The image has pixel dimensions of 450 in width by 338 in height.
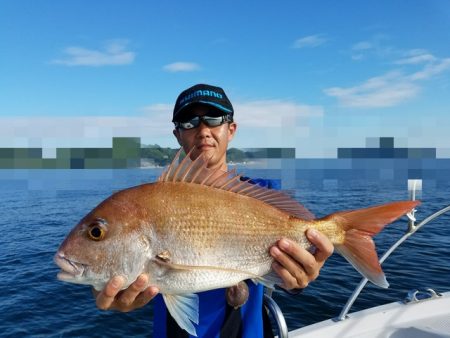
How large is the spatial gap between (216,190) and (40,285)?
14.5 metres

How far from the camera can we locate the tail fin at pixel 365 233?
2617 millimetres

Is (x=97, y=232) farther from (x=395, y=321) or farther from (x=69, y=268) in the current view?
(x=395, y=321)

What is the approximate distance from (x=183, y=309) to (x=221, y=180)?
3.29ft

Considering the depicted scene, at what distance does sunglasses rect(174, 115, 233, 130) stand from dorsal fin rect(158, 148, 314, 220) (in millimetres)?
791

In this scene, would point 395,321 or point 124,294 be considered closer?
point 124,294

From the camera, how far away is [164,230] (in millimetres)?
2535

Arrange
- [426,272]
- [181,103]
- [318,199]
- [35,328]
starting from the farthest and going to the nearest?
[318,199] < [426,272] < [35,328] < [181,103]

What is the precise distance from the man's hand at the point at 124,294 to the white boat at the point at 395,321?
2.64 m

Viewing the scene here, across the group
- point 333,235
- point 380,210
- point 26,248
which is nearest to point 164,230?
point 333,235

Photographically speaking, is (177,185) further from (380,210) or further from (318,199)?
(318,199)

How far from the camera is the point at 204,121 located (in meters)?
3.51

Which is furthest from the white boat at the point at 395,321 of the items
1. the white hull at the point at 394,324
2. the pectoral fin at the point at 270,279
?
the pectoral fin at the point at 270,279

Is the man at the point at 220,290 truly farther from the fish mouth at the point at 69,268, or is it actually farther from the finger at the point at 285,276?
the fish mouth at the point at 69,268

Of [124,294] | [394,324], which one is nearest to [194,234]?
[124,294]
